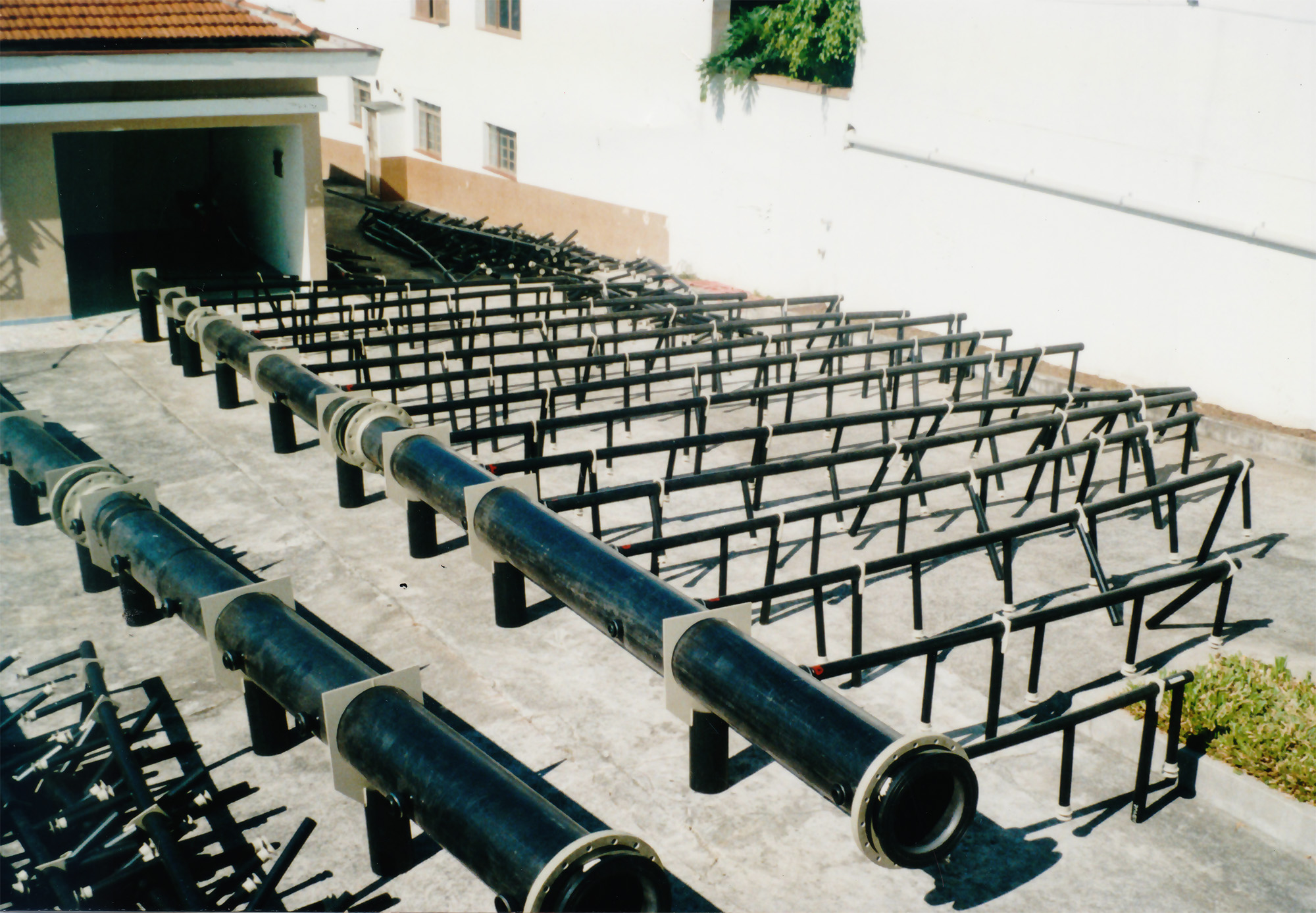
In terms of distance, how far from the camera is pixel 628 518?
32.4 feet

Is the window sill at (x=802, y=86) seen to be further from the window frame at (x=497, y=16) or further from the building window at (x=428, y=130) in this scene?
the building window at (x=428, y=130)

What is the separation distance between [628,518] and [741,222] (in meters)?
10.1

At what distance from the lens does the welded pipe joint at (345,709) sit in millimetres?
5180

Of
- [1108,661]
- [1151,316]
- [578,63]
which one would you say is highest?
[578,63]

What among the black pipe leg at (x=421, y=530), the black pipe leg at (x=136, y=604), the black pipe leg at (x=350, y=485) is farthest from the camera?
the black pipe leg at (x=350, y=485)

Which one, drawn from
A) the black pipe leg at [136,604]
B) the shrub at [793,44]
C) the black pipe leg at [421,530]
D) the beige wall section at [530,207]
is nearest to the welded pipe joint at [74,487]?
the black pipe leg at [136,604]

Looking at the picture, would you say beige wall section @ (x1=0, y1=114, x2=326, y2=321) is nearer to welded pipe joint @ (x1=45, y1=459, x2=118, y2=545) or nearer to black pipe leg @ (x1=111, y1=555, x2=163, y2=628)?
welded pipe joint @ (x1=45, y1=459, x2=118, y2=545)

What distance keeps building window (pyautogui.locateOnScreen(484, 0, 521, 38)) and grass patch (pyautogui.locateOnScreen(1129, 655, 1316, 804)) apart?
18.4 metres

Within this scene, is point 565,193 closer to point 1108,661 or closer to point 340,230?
point 340,230

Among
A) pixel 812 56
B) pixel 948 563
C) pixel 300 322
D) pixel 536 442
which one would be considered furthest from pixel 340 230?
pixel 948 563

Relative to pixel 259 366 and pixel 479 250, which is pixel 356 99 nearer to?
pixel 479 250

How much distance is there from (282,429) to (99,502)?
3.51m

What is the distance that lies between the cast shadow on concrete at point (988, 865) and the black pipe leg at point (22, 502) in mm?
7445

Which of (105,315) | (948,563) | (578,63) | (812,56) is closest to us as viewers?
(948,563)
